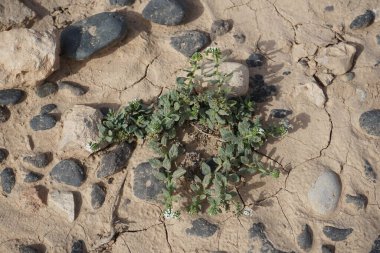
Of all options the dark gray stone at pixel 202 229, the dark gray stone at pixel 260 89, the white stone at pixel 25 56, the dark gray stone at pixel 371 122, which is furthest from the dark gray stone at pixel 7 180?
the dark gray stone at pixel 371 122

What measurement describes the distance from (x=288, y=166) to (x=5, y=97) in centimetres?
263

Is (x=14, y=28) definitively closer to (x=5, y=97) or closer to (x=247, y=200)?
(x=5, y=97)

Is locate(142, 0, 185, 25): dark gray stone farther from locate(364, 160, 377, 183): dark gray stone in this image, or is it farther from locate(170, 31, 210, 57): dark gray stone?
locate(364, 160, 377, 183): dark gray stone

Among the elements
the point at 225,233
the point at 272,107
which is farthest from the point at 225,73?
the point at 225,233

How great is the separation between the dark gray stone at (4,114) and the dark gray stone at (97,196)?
3.57 feet

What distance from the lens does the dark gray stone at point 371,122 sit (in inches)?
153

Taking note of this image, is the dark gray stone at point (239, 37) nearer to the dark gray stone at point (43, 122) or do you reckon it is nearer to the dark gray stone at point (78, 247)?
the dark gray stone at point (43, 122)

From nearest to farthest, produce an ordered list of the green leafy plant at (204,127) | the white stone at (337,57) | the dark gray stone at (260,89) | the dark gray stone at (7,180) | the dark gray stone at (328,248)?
the dark gray stone at (328,248) < the green leafy plant at (204,127) < the dark gray stone at (7,180) < the dark gray stone at (260,89) < the white stone at (337,57)

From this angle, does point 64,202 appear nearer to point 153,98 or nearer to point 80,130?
point 80,130

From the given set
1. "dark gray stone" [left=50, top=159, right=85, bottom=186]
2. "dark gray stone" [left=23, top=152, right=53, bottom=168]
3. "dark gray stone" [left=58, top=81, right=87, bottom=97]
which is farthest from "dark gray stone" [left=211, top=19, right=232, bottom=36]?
"dark gray stone" [left=23, top=152, right=53, bottom=168]

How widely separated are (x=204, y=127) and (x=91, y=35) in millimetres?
1420

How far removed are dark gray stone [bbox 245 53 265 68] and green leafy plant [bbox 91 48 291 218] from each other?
1.41 ft

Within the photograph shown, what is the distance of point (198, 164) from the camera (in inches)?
146

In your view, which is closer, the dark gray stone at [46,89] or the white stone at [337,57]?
the dark gray stone at [46,89]
